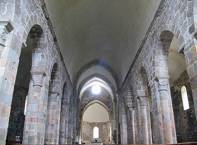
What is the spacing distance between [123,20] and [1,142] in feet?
29.4

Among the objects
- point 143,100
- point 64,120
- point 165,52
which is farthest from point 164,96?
point 64,120

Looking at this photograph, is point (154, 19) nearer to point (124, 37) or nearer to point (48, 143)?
point (124, 37)

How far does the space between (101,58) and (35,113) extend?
1056 cm

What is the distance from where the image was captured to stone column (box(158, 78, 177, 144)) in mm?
7074

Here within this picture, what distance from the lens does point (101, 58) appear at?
16922 millimetres

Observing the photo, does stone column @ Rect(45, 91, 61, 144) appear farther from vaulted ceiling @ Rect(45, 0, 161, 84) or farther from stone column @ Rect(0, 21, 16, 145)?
stone column @ Rect(0, 21, 16, 145)

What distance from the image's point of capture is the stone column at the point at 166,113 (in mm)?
7074

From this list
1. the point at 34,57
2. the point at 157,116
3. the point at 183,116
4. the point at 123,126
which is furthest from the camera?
the point at 123,126

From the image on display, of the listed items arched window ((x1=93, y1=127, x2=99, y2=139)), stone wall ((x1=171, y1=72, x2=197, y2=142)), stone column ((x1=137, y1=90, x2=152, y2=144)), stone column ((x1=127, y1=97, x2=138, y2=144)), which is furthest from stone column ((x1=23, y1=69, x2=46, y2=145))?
arched window ((x1=93, y1=127, x2=99, y2=139))

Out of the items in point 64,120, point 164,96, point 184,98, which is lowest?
point 64,120

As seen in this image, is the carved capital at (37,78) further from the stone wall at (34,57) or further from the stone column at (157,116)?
the stone column at (157,116)

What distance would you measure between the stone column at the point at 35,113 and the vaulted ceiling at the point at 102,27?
9.00 ft

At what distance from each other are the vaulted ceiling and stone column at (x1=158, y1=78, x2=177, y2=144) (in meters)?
2.78

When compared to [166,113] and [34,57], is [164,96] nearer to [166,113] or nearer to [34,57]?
[166,113]
